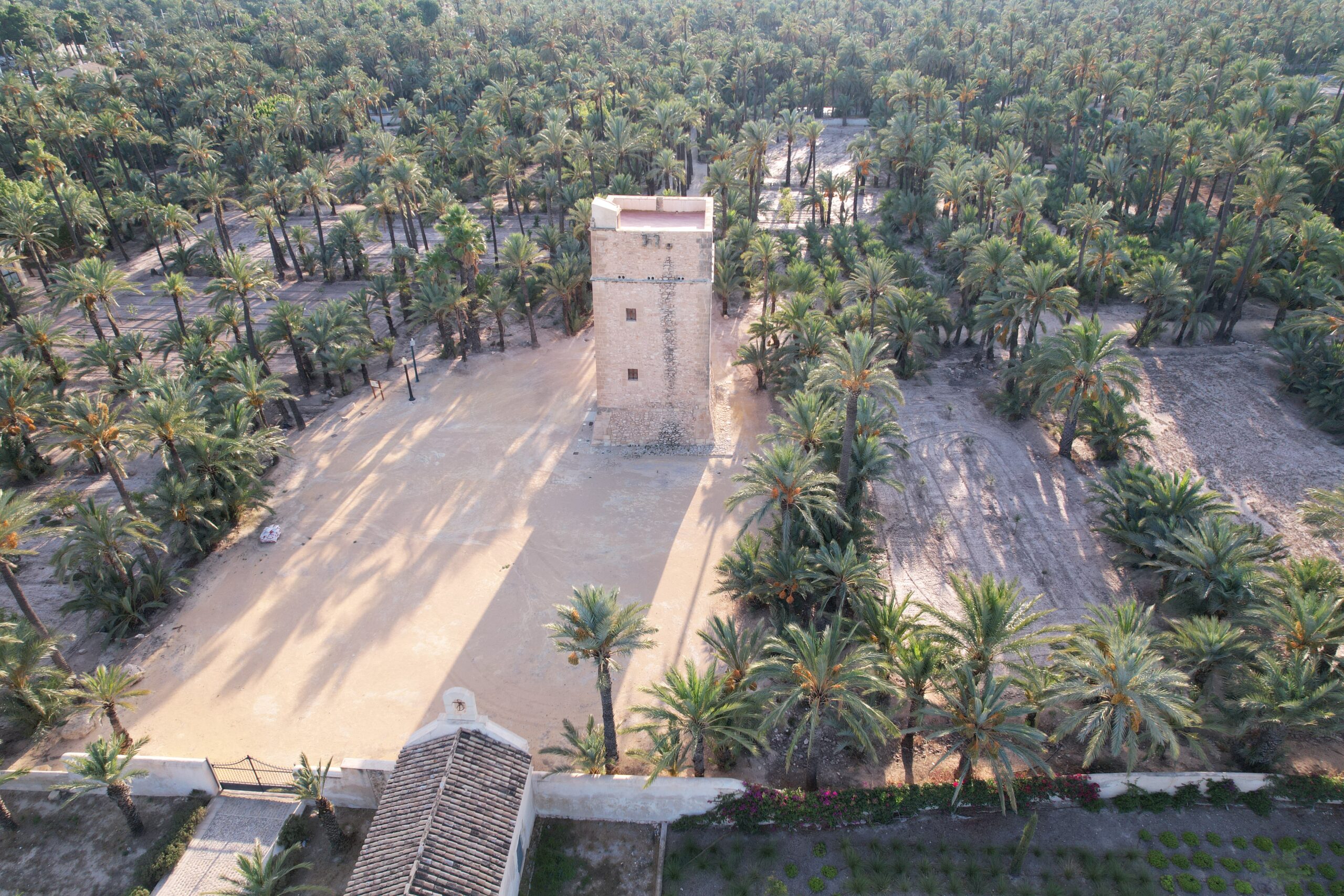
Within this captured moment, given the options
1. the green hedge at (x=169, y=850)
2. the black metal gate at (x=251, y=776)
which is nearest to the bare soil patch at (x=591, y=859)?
the black metal gate at (x=251, y=776)

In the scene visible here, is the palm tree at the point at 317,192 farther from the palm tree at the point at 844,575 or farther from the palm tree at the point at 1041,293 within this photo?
the palm tree at the point at 844,575

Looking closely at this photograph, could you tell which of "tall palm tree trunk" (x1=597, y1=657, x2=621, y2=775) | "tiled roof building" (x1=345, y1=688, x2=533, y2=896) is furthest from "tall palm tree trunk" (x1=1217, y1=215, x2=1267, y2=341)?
"tiled roof building" (x1=345, y1=688, x2=533, y2=896)

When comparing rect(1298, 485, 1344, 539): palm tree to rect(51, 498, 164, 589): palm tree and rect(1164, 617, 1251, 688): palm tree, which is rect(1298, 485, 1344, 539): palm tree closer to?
rect(1164, 617, 1251, 688): palm tree

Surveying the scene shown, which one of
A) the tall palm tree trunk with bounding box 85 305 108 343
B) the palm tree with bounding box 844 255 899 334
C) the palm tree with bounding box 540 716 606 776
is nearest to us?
the palm tree with bounding box 540 716 606 776

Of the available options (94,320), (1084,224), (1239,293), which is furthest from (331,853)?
(1239,293)

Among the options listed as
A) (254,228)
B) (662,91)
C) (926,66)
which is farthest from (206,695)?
(926,66)

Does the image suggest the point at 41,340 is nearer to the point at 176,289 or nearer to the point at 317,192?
the point at 176,289
